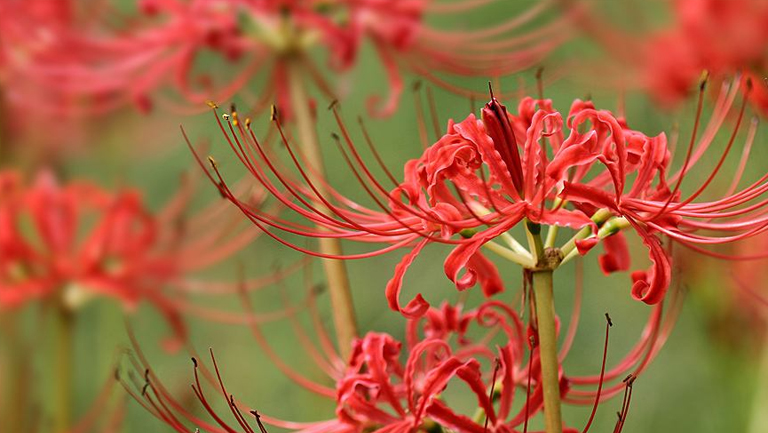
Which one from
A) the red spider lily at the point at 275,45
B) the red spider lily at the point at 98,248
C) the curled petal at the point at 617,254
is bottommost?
the curled petal at the point at 617,254

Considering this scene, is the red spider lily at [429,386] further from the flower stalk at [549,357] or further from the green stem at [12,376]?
the green stem at [12,376]

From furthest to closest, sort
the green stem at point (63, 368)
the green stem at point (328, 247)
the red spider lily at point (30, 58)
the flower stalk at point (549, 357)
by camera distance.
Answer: the red spider lily at point (30, 58) < the green stem at point (63, 368) < the green stem at point (328, 247) < the flower stalk at point (549, 357)

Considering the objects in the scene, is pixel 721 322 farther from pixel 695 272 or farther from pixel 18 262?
pixel 18 262

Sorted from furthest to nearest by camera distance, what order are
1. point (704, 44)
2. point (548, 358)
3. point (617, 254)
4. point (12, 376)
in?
point (704, 44) → point (12, 376) → point (617, 254) → point (548, 358)

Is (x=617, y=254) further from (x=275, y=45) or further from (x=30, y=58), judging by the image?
(x=30, y=58)

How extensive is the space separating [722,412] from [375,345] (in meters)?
1.02

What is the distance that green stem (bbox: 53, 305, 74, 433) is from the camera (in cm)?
150

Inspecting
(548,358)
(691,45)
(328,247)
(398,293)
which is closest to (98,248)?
(328,247)

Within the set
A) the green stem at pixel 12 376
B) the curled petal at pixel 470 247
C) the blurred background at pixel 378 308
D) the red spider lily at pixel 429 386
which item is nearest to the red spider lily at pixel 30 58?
the blurred background at pixel 378 308

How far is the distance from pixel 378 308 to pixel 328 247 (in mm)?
1113

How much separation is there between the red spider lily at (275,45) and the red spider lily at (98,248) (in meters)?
0.18

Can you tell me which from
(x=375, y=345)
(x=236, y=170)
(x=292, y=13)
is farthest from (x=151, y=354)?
(x=375, y=345)

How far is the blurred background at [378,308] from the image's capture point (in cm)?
173

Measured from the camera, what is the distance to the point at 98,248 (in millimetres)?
1626
